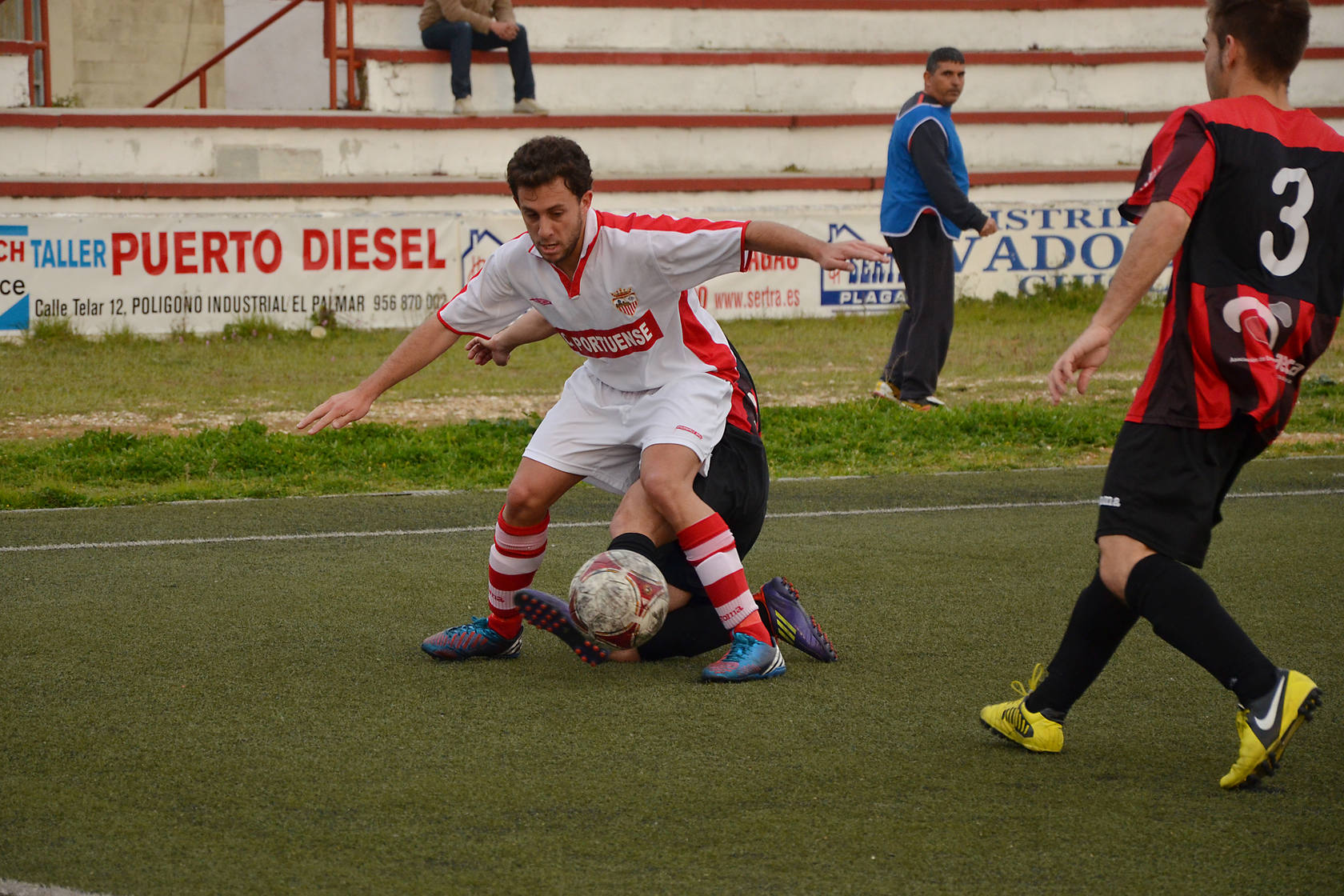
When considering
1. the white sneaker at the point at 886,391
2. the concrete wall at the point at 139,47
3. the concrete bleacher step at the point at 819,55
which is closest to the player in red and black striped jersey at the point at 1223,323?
the white sneaker at the point at 886,391

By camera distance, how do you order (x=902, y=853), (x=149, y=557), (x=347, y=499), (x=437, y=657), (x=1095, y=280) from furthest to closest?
(x=1095, y=280) → (x=347, y=499) → (x=149, y=557) → (x=437, y=657) → (x=902, y=853)

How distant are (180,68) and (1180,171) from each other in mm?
21174

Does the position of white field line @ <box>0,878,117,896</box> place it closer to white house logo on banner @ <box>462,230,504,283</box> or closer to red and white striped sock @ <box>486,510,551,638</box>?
red and white striped sock @ <box>486,510,551,638</box>

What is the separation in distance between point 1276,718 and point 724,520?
189cm

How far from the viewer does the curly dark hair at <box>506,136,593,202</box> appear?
425 cm

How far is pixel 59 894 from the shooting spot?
2.80 m

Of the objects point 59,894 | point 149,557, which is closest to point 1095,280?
point 149,557

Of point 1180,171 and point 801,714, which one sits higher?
point 1180,171

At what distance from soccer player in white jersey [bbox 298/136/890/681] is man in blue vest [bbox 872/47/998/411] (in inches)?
207

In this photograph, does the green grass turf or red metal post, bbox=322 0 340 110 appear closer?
the green grass turf

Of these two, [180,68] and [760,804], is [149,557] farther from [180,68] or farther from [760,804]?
[180,68]

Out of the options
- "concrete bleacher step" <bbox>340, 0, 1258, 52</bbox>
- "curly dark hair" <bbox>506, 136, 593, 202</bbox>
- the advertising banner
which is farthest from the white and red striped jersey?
"concrete bleacher step" <bbox>340, 0, 1258, 52</bbox>

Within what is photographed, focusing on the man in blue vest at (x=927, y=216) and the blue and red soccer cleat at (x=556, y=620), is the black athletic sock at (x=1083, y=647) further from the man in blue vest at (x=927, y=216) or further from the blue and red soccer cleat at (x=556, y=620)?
the man in blue vest at (x=927, y=216)

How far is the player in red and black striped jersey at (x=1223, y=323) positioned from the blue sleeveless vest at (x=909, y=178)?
21.6 feet
